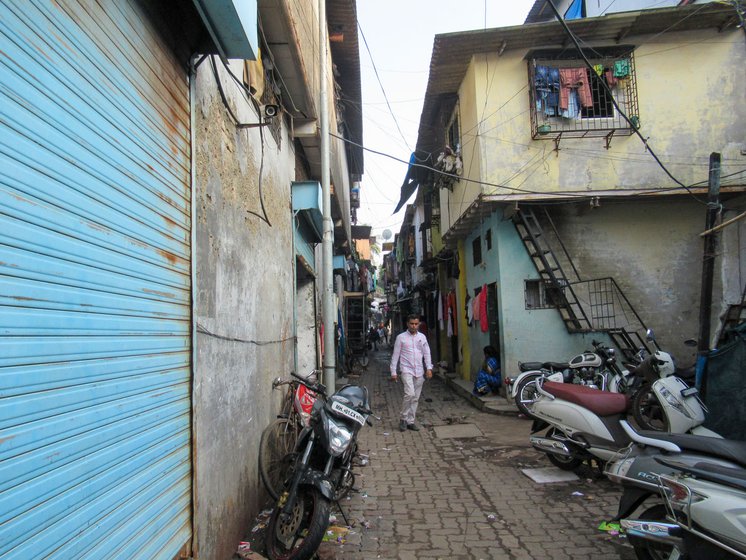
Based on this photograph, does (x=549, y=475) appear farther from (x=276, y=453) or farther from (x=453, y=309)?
(x=453, y=309)

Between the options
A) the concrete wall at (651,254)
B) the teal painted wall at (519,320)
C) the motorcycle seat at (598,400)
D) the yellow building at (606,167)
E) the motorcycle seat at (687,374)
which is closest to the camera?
the motorcycle seat at (598,400)

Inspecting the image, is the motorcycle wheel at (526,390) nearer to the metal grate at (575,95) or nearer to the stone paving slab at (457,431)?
the stone paving slab at (457,431)

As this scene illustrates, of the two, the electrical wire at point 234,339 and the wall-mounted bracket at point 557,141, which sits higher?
the wall-mounted bracket at point 557,141

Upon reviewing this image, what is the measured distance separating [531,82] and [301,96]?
5.41 metres

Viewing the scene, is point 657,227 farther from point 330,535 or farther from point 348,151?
point 348,151

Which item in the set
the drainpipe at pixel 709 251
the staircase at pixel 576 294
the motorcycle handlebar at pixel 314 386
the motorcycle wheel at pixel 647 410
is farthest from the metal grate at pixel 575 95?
the motorcycle handlebar at pixel 314 386

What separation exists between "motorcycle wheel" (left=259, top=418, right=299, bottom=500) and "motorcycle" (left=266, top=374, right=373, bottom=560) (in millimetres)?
217

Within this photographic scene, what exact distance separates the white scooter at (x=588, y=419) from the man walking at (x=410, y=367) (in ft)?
8.25

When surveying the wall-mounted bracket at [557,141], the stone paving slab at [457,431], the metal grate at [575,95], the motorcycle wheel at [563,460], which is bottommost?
the stone paving slab at [457,431]

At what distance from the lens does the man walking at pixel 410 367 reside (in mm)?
8000

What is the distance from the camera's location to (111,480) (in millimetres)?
1952

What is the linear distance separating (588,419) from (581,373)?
2.95 m

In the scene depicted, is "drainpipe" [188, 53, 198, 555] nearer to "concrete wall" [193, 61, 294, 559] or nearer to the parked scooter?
"concrete wall" [193, 61, 294, 559]

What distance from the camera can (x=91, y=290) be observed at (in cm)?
184
